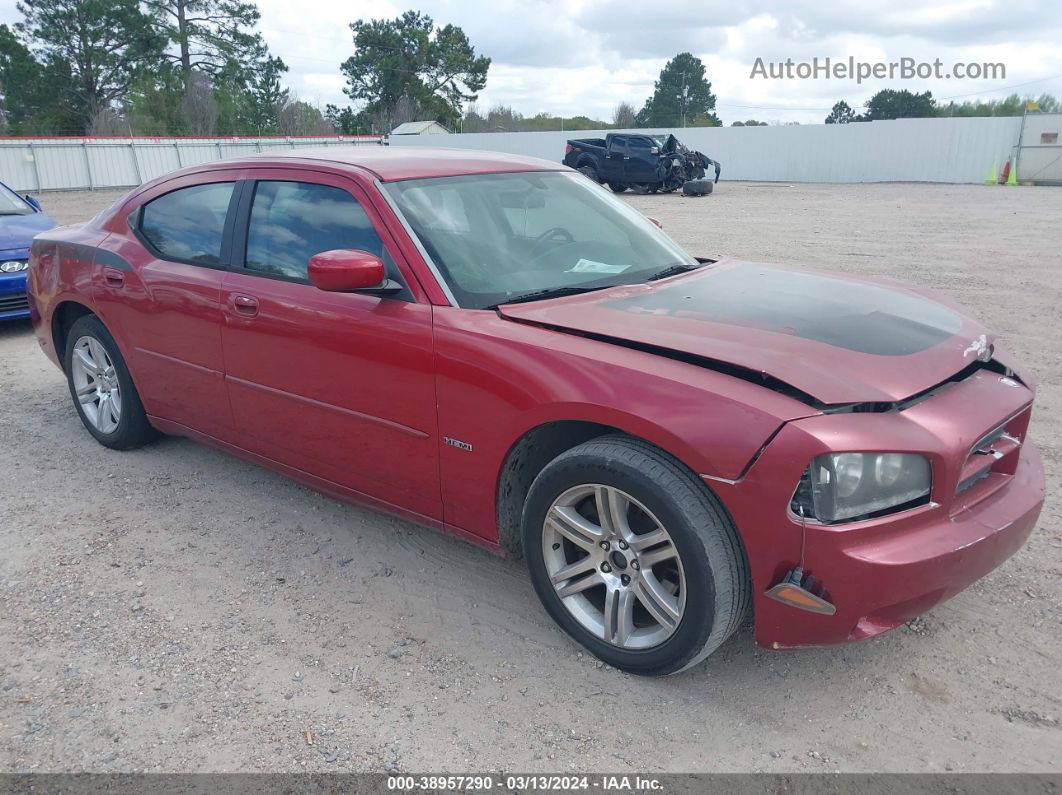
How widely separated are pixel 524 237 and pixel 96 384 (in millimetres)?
2928

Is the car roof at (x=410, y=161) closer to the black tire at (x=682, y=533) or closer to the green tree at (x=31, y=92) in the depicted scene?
the black tire at (x=682, y=533)

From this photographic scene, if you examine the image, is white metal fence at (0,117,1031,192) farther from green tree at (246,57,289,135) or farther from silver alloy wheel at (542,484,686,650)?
silver alloy wheel at (542,484,686,650)

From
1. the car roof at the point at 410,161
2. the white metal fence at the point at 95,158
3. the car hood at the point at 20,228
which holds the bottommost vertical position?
the car hood at the point at 20,228

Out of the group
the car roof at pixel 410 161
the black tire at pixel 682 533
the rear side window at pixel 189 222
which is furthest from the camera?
the rear side window at pixel 189 222

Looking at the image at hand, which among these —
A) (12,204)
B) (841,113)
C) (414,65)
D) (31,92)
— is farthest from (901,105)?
(12,204)

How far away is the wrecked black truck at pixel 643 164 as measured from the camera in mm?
23953

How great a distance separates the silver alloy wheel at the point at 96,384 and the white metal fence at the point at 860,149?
22234mm

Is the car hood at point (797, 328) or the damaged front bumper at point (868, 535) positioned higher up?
the car hood at point (797, 328)

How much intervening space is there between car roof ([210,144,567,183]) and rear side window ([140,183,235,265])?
19cm

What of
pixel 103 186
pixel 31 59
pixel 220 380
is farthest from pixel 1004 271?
pixel 31 59

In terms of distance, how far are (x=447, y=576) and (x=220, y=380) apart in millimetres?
1446

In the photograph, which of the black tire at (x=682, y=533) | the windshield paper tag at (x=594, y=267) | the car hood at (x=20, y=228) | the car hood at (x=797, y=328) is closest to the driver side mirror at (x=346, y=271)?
the car hood at (x=797, y=328)

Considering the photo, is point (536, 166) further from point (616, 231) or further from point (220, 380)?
point (220, 380)

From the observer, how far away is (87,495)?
165 inches
